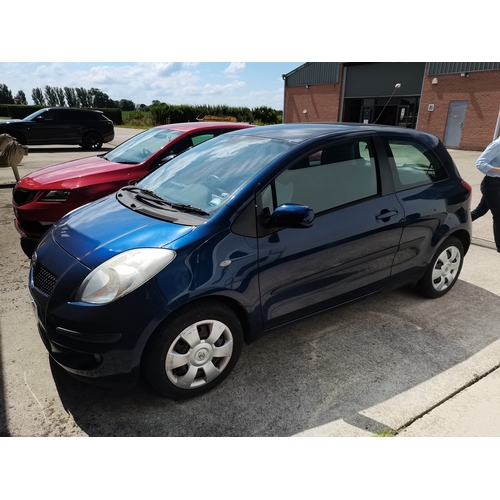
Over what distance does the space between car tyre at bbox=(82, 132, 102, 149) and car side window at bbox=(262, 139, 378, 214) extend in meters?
15.4

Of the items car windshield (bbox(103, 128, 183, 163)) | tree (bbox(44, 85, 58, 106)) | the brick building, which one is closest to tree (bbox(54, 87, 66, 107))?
tree (bbox(44, 85, 58, 106))

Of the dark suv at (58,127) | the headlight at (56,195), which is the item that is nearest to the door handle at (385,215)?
the headlight at (56,195)

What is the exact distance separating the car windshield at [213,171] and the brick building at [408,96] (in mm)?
13876

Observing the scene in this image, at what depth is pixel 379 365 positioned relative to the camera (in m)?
3.00

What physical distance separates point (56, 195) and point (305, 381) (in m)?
3.28

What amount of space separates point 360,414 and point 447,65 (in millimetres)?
23673

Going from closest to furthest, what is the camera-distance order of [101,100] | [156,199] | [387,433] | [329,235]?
1. [387,433]
2. [329,235]
3. [156,199]
4. [101,100]

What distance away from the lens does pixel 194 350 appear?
248 cm

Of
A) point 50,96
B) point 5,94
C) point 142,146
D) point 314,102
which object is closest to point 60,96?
point 50,96

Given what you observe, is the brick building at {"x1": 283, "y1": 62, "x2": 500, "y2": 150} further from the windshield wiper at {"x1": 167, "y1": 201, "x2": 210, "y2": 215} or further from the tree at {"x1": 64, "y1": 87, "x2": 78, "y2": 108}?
the tree at {"x1": 64, "y1": 87, "x2": 78, "y2": 108}

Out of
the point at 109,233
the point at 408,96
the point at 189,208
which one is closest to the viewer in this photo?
the point at 109,233

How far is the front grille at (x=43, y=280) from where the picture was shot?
2.48 meters

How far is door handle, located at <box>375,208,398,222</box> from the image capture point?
10.5 feet

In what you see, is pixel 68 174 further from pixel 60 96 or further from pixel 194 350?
pixel 60 96
